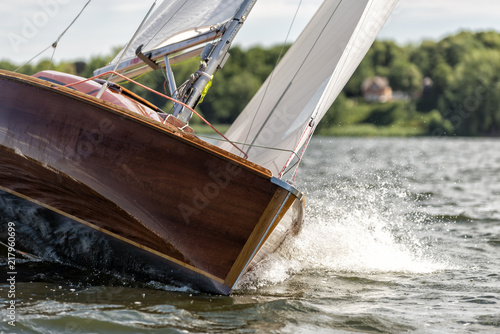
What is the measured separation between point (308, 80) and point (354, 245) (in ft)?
5.95

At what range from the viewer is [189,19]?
557 cm

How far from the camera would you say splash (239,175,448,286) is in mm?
5574

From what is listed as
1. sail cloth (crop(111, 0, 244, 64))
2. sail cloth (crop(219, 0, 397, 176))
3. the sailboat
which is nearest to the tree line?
sail cloth (crop(219, 0, 397, 176))

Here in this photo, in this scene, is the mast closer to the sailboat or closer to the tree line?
the sailboat

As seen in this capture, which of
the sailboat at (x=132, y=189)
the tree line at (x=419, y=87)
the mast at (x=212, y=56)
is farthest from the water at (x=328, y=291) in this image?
the tree line at (x=419, y=87)

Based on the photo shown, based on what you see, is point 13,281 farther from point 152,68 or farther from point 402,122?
point 402,122

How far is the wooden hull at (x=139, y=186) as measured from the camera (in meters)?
4.32

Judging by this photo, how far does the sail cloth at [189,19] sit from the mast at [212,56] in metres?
0.09

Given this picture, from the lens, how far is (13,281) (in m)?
4.64

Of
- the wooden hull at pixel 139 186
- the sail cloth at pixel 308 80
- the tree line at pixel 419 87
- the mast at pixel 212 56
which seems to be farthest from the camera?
the tree line at pixel 419 87

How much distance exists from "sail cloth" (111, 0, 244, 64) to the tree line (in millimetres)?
24425

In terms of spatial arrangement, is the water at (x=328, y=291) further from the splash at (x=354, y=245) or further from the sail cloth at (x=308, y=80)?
the sail cloth at (x=308, y=80)

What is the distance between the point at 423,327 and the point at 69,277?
260 cm

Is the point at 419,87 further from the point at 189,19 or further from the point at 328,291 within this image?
the point at 328,291
